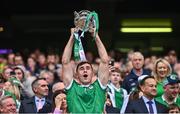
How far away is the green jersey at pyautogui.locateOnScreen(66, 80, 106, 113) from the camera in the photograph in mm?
9467

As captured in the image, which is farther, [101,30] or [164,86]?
[101,30]

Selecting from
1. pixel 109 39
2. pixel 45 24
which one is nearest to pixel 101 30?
pixel 109 39

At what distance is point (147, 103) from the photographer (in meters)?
10.9

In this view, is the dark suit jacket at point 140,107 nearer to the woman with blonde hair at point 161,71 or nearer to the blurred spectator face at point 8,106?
the woman with blonde hair at point 161,71

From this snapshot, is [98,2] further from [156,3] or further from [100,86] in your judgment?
[100,86]

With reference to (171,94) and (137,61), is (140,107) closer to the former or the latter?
(171,94)

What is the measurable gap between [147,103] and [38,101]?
196cm

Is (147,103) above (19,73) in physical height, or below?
below

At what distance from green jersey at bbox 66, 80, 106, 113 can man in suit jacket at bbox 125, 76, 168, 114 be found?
1327mm

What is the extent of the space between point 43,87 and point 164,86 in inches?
79.1

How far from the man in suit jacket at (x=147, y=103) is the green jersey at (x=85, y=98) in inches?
52.2

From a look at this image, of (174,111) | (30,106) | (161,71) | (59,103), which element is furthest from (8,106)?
(161,71)

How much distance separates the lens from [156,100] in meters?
11.2

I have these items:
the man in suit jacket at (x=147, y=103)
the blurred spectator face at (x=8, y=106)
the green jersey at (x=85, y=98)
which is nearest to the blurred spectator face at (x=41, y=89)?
the man in suit jacket at (x=147, y=103)
